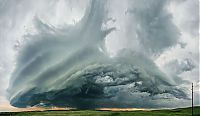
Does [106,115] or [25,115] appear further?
[25,115]

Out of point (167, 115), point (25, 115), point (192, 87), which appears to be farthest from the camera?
point (25, 115)

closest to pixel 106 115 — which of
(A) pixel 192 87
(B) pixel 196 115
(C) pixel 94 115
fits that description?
(C) pixel 94 115

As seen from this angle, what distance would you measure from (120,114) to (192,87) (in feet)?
202

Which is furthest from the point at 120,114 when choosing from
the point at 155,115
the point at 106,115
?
the point at 155,115

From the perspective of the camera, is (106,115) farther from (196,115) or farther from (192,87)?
(192,87)

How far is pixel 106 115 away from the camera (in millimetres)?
167375

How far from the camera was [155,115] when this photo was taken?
522 ft

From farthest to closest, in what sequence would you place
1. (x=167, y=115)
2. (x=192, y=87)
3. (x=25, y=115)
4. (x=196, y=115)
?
(x=25, y=115) → (x=196, y=115) → (x=167, y=115) → (x=192, y=87)

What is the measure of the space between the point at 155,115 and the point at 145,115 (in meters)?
4.96

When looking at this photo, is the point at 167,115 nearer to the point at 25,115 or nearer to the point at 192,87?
the point at 192,87

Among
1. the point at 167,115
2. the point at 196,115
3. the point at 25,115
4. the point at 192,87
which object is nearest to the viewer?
the point at 192,87

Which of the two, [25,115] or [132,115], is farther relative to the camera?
[25,115]

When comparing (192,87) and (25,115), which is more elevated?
(192,87)

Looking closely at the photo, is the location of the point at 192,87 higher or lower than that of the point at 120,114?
higher
